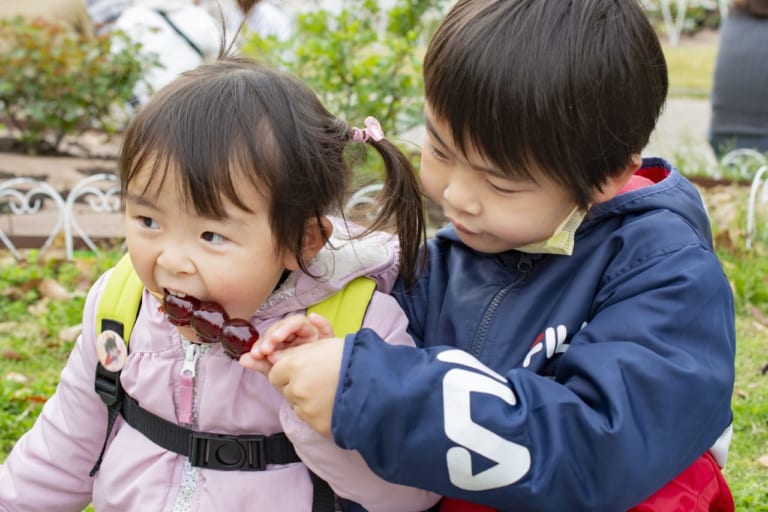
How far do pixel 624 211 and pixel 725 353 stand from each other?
34 centimetres

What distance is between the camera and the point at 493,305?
2.00 metres

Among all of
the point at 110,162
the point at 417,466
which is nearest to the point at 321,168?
the point at 417,466

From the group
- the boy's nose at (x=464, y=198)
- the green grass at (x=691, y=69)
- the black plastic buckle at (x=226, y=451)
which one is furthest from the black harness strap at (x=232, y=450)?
the green grass at (x=691, y=69)

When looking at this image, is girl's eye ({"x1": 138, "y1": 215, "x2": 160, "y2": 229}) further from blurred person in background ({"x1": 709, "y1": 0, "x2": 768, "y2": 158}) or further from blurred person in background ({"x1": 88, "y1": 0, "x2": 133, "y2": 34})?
blurred person in background ({"x1": 88, "y1": 0, "x2": 133, "y2": 34})

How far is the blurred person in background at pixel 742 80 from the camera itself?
23.2ft

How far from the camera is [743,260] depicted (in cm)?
451

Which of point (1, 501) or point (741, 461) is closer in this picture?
point (1, 501)

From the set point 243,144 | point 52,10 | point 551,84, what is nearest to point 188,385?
point 243,144

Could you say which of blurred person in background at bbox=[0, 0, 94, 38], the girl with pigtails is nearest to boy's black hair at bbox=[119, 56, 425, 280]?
the girl with pigtails

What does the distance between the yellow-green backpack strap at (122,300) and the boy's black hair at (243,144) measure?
0.28 m

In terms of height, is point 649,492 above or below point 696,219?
below

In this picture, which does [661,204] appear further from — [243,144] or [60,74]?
[60,74]

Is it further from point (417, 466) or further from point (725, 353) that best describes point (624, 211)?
point (417, 466)

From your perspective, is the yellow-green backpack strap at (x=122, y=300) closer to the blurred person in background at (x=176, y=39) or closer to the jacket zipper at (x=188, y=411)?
the jacket zipper at (x=188, y=411)
